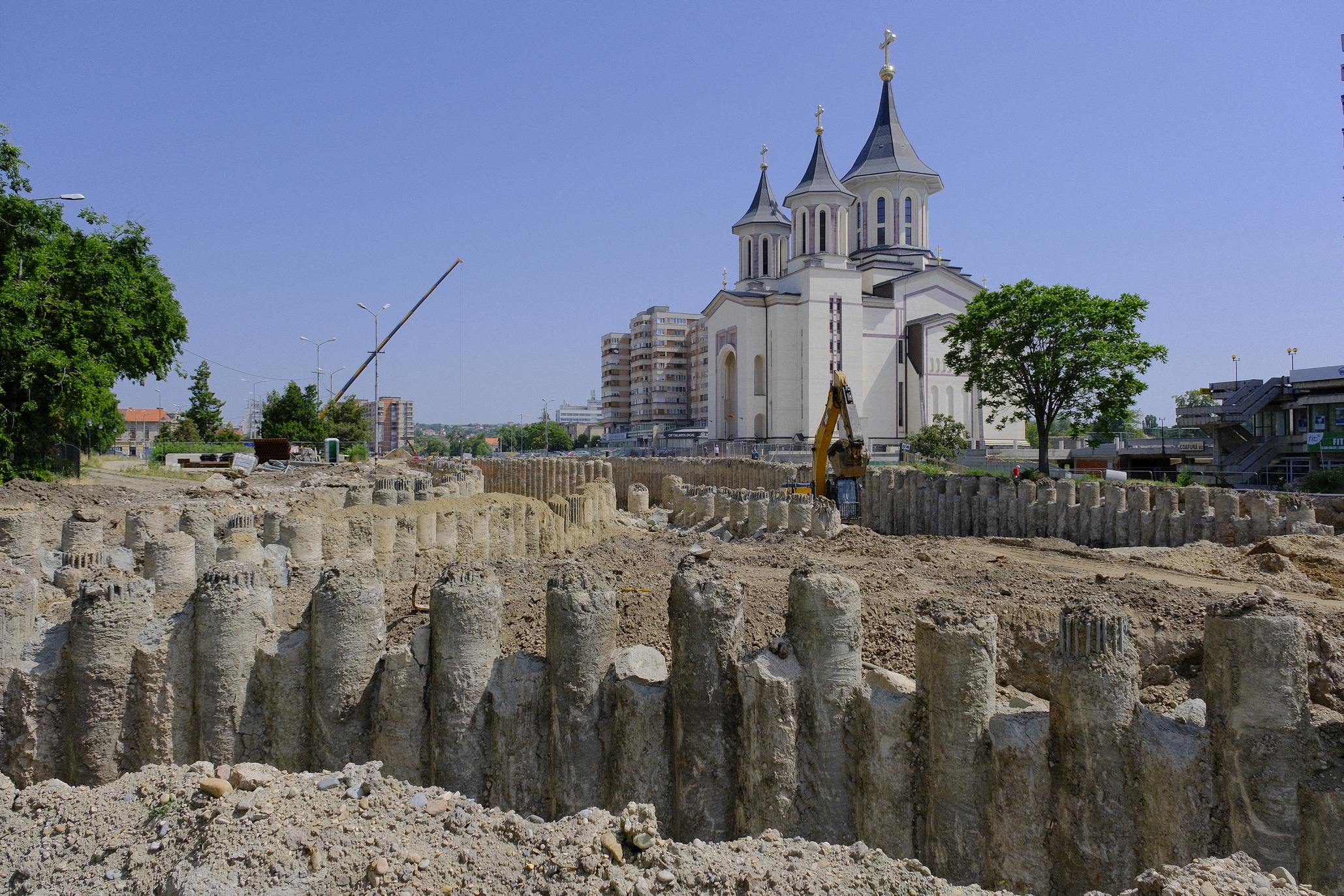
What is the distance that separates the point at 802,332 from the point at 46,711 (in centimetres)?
5715

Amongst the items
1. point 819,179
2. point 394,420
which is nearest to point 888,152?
point 819,179

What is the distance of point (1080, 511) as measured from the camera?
1992cm

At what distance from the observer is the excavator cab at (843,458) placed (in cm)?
2458

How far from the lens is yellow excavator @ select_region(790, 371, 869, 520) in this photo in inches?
968

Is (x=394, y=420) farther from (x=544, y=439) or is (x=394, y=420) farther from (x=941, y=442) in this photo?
(x=941, y=442)

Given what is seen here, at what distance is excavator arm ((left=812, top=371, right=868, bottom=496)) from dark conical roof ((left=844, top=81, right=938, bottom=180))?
45.9m

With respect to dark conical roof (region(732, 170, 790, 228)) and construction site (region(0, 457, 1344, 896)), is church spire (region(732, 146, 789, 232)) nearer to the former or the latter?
dark conical roof (region(732, 170, 790, 228))

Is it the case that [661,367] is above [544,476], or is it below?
above

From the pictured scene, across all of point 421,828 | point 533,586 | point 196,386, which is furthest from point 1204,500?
point 196,386

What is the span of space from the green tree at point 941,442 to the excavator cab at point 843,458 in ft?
74.7

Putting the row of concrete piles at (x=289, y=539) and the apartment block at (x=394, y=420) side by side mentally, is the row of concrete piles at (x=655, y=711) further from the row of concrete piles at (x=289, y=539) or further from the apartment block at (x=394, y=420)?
the apartment block at (x=394, y=420)

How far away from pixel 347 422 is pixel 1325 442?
68.9 m

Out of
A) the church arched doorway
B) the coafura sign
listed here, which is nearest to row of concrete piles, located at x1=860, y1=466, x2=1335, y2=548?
the coafura sign

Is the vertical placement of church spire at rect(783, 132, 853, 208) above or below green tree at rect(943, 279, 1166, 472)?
above
